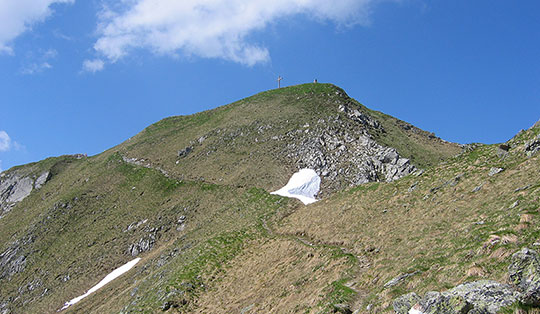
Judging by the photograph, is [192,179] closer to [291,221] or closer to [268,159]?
[268,159]

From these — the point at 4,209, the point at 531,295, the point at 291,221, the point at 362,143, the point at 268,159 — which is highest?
the point at 4,209

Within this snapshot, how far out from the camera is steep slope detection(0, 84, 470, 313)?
2941 cm

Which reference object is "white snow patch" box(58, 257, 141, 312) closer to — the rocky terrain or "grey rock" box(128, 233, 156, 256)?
the rocky terrain

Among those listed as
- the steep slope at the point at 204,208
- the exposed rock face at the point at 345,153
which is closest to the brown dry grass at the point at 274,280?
the steep slope at the point at 204,208

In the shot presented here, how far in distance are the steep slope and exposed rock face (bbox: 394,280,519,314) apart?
21.7 ft

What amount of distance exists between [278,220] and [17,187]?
74.0 meters

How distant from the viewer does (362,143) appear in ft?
193

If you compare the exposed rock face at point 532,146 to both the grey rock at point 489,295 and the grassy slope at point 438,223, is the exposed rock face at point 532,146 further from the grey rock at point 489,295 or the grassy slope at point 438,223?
the grey rock at point 489,295

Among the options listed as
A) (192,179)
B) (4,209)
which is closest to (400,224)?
(192,179)

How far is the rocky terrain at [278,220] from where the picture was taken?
1692 cm

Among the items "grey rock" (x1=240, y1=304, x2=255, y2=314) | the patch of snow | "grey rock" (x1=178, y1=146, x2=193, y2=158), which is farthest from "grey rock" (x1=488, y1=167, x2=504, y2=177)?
"grey rock" (x1=178, y1=146, x2=193, y2=158)

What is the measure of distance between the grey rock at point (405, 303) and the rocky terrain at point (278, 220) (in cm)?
10

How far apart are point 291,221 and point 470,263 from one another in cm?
2360

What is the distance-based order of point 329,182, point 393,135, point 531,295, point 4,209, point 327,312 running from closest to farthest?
point 531,295 → point 327,312 → point 329,182 → point 393,135 → point 4,209
